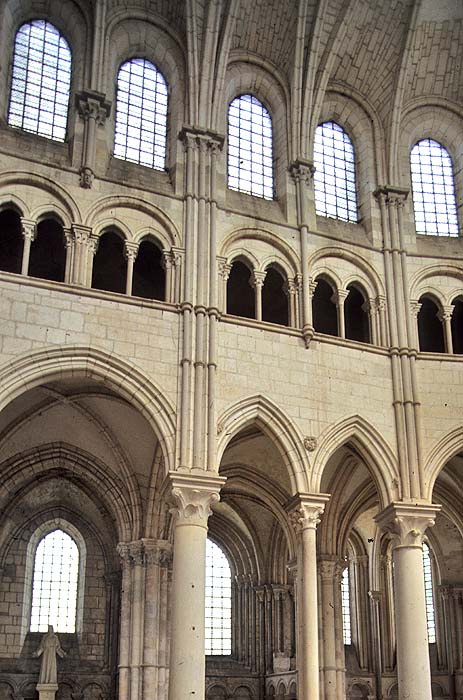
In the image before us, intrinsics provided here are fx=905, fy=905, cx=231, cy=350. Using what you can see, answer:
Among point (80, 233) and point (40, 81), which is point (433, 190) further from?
point (40, 81)

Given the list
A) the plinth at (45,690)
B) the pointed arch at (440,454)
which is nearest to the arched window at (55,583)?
the plinth at (45,690)

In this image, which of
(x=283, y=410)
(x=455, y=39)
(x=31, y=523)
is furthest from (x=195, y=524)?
(x=455, y=39)

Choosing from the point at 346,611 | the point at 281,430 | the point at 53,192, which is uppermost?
the point at 53,192

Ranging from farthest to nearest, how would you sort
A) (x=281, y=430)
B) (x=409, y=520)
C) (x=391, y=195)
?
(x=391, y=195)
(x=409, y=520)
(x=281, y=430)

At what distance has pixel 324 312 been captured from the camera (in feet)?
83.6

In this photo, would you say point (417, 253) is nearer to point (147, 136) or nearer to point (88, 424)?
point (147, 136)

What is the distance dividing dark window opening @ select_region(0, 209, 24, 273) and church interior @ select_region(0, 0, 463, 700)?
58mm

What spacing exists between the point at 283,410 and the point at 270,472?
5713 millimetres

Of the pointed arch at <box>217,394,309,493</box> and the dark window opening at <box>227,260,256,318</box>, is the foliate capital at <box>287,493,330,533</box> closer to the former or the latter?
the pointed arch at <box>217,394,309,493</box>

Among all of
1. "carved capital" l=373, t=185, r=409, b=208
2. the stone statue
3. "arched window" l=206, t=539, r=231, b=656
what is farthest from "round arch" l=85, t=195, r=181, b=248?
"arched window" l=206, t=539, r=231, b=656

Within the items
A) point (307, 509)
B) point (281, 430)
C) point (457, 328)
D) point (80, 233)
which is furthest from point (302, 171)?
point (307, 509)

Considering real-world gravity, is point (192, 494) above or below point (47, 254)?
below

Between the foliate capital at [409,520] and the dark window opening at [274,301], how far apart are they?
6183mm

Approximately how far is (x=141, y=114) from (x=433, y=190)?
8.85 metres
